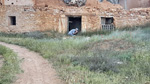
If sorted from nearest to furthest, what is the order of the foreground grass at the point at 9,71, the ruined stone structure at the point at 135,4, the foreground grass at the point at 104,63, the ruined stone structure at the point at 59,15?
the foreground grass at the point at 9,71, the foreground grass at the point at 104,63, the ruined stone structure at the point at 59,15, the ruined stone structure at the point at 135,4

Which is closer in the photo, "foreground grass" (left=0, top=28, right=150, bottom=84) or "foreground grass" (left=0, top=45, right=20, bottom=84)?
"foreground grass" (left=0, top=45, right=20, bottom=84)

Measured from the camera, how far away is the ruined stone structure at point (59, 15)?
469 inches

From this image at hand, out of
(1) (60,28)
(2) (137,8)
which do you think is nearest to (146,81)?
(1) (60,28)

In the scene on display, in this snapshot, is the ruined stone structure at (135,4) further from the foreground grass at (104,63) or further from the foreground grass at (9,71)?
the foreground grass at (9,71)

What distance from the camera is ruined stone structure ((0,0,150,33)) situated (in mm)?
11906

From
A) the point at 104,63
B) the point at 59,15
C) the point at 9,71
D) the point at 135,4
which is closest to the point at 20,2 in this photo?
the point at 59,15

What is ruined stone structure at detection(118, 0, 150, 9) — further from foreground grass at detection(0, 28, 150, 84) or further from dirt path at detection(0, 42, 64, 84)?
dirt path at detection(0, 42, 64, 84)

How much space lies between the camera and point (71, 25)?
47.3 feet

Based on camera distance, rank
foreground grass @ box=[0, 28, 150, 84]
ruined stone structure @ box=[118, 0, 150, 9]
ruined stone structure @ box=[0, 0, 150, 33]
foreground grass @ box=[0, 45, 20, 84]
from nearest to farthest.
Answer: foreground grass @ box=[0, 45, 20, 84], foreground grass @ box=[0, 28, 150, 84], ruined stone structure @ box=[0, 0, 150, 33], ruined stone structure @ box=[118, 0, 150, 9]

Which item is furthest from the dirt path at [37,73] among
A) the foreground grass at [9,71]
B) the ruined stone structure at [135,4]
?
the ruined stone structure at [135,4]

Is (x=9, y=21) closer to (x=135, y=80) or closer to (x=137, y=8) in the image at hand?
(x=137, y=8)

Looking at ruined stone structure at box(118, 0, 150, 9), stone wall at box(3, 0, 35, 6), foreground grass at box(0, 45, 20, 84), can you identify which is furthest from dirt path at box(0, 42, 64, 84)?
ruined stone structure at box(118, 0, 150, 9)

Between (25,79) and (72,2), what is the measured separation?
8.67m

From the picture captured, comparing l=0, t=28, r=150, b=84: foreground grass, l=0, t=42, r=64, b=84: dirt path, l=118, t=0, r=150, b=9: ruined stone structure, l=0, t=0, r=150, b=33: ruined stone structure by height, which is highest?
l=118, t=0, r=150, b=9: ruined stone structure
